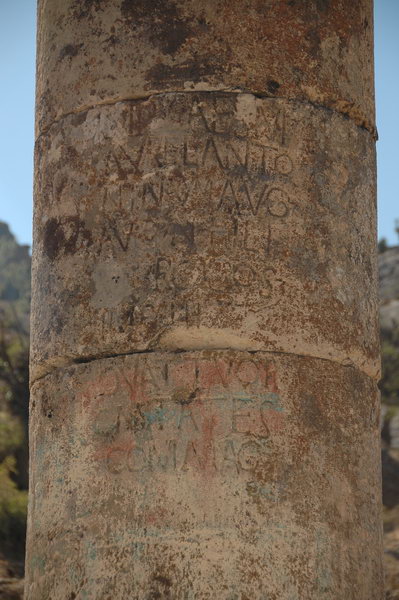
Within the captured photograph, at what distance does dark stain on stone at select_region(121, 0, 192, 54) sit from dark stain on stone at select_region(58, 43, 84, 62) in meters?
0.26

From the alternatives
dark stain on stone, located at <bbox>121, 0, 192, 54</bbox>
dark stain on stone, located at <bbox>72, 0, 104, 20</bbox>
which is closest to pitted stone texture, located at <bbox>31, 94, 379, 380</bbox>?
dark stain on stone, located at <bbox>121, 0, 192, 54</bbox>

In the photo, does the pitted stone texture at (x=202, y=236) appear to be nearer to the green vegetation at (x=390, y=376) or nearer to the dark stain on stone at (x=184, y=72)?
the dark stain on stone at (x=184, y=72)

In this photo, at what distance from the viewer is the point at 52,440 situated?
13.7ft

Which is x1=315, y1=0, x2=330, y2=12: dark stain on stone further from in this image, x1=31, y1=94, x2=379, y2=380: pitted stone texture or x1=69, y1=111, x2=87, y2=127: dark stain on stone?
x1=69, y1=111, x2=87, y2=127: dark stain on stone

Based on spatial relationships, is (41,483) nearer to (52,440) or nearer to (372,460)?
(52,440)

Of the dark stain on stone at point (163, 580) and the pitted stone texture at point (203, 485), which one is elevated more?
the pitted stone texture at point (203, 485)

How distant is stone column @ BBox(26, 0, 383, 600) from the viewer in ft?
12.7

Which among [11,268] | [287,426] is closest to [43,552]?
[287,426]

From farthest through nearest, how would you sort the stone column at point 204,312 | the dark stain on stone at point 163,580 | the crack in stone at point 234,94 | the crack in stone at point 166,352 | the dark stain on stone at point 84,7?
the dark stain on stone at point 84,7
the crack in stone at point 234,94
the crack in stone at point 166,352
the stone column at point 204,312
the dark stain on stone at point 163,580

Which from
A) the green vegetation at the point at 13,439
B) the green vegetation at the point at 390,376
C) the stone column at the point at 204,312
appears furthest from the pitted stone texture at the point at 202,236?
the green vegetation at the point at 390,376

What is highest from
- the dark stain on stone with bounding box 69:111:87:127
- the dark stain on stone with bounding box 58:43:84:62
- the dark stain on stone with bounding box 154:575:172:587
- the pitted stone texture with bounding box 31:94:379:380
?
the dark stain on stone with bounding box 58:43:84:62

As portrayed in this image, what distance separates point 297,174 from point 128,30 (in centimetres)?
97

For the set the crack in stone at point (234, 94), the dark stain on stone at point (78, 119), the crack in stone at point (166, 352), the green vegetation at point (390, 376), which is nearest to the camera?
the crack in stone at point (166, 352)

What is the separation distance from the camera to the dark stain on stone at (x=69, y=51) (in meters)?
4.54
